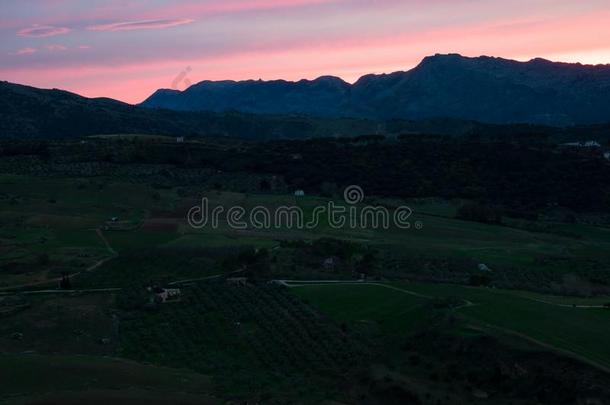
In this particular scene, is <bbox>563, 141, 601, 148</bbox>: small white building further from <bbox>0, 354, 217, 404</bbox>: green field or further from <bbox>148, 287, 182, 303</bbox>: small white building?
<bbox>0, 354, 217, 404</bbox>: green field

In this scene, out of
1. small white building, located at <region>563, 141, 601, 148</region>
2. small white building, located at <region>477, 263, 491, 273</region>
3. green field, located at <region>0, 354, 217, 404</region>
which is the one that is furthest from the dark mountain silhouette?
green field, located at <region>0, 354, 217, 404</region>

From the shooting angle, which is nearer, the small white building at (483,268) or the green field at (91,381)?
the green field at (91,381)

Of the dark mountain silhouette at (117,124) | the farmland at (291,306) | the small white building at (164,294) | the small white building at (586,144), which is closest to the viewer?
the farmland at (291,306)

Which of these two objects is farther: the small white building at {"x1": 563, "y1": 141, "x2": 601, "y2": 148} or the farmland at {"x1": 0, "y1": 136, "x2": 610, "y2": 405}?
the small white building at {"x1": 563, "y1": 141, "x2": 601, "y2": 148}

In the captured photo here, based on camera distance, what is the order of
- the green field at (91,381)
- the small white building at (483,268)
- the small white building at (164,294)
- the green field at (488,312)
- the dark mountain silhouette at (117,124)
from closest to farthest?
the green field at (91,381)
the green field at (488,312)
the small white building at (164,294)
the small white building at (483,268)
the dark mountain silhouette at (117,124)

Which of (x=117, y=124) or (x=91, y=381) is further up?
(x=117, y=124)

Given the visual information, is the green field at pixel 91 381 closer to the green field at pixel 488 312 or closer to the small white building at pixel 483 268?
the green field at pixel 488 312

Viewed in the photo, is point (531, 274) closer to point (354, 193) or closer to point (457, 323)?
point (457, 323)

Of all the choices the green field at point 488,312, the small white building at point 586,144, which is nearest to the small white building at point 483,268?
the green field at point 488,312

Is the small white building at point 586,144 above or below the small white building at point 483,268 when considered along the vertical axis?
above

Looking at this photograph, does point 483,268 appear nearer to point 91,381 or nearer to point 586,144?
point 91,381

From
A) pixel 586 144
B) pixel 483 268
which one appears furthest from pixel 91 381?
pixel 586 144
